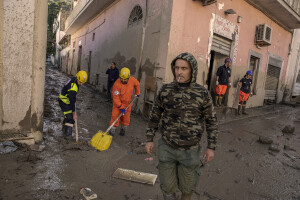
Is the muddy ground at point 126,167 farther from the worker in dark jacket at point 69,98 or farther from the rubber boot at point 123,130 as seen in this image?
the worker in dark jacket at point 69,98

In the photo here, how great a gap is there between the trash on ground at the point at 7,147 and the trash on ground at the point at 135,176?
1840mm

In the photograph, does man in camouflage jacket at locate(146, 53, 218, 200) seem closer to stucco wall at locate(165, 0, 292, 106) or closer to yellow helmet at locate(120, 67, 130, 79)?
yellow helmet at locate(120, 67, 130, 79)

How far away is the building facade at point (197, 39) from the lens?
18.9 ft

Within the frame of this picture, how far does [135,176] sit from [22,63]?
258 centimetres

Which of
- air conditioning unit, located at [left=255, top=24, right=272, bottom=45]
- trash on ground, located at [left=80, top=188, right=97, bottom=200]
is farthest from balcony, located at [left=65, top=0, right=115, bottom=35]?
trash on ground, located at [left=80, top=188, right=97, bottom=200]

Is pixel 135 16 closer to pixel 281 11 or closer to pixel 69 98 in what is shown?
pixel 69 98

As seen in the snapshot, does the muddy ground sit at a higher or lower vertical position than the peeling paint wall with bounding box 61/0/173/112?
lower

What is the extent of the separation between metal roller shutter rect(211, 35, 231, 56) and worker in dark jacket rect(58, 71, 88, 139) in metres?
5.12

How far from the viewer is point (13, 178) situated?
2.52 meters

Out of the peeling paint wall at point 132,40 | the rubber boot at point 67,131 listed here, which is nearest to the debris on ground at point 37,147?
the rubber boot at point 67,131

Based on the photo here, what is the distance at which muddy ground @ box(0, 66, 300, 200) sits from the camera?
2447 mm

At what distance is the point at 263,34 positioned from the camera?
835 cm

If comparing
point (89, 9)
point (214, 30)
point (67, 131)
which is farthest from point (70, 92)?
point (89, 9)

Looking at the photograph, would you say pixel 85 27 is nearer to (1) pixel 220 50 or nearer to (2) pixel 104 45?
(2) pixel 104 45
